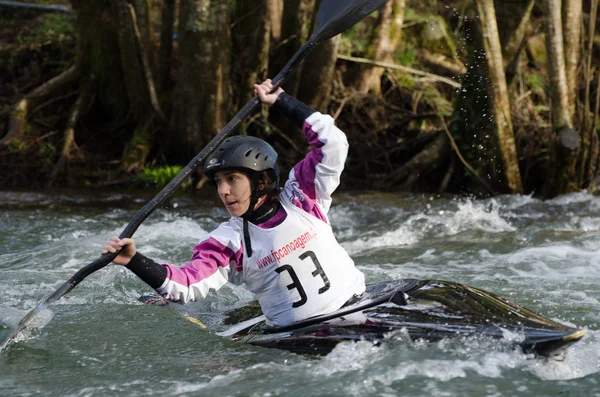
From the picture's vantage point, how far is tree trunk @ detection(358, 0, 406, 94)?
11.0m

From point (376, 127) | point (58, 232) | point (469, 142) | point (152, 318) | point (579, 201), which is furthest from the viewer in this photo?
point (376, 127)

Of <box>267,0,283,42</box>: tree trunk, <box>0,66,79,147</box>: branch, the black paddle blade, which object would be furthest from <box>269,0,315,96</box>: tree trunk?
the black paddle blade

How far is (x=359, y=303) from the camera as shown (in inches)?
164

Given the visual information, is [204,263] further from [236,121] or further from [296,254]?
[236,121]

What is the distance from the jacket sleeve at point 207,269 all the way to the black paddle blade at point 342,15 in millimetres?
1400

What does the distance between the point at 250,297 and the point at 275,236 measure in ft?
5.31

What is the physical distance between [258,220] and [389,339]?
2.71 ft

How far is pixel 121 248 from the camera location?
12.8 ft

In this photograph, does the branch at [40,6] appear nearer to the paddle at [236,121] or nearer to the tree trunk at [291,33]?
the tree trunk at [291,33]

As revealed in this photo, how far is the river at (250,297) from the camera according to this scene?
370 centimetres

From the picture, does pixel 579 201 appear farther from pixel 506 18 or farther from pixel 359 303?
pixel 359 303

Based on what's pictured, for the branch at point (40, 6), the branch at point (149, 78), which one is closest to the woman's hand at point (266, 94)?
the branch at point (149, 78)

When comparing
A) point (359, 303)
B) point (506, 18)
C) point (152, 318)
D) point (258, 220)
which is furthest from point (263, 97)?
point (506, 18)

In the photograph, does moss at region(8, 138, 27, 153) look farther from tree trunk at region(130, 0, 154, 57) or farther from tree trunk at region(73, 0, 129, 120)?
tree trunk at region(130, 0, 154, 57)
